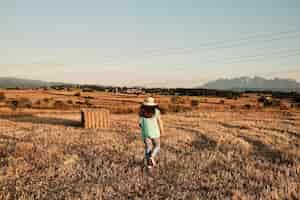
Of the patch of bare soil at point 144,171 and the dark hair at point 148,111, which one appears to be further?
the dark hair at point 148,111

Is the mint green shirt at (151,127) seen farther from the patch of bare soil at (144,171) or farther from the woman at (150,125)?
the patch of bare soil at (144,171)

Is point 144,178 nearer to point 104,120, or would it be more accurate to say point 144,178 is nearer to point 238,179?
point 238,179

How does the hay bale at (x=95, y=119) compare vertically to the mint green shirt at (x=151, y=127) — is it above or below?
below

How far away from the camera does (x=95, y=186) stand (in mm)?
8805

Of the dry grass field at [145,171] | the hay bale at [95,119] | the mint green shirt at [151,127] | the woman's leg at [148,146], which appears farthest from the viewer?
the hay bale at [95,119]

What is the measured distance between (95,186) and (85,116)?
47.9ft

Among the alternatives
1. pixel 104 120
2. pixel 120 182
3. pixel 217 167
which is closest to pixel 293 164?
pixel 217 167

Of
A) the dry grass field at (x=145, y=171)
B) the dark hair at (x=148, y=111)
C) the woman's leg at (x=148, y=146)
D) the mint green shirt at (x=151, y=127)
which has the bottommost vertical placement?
the dry grass field at (x=145, y=171)

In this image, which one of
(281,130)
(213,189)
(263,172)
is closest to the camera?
(213,189)

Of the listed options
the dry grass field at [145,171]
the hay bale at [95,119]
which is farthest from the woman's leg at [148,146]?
the hay bale at [95,119]

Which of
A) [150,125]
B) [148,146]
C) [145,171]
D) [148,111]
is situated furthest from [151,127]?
[145,171]

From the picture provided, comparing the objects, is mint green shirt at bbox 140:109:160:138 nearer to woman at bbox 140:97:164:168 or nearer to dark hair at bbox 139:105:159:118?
woman at bbox 140:97:164:168

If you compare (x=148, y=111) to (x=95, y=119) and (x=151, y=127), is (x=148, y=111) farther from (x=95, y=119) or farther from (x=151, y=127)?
(x=95, y=119)

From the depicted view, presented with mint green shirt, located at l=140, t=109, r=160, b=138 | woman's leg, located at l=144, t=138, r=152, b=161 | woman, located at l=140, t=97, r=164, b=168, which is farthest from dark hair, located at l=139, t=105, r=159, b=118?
woman's leg, located at l=144, t=138, r=152, b=161
